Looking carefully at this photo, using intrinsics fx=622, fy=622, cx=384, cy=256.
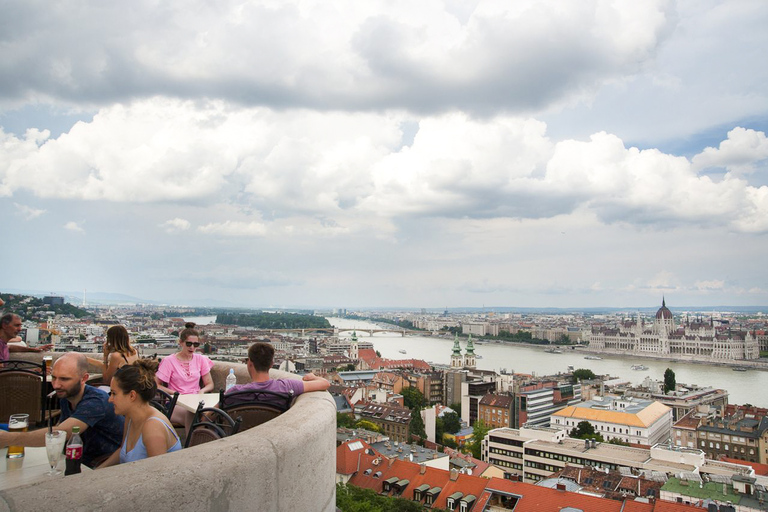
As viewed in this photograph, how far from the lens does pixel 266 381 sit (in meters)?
1.99

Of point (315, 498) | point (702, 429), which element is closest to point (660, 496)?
point (702, 429)

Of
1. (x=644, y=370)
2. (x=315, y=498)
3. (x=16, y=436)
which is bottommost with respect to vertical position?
(x=644, y=370)

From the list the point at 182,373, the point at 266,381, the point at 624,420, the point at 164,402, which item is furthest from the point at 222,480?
the point at 624,420

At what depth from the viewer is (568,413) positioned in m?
23.6

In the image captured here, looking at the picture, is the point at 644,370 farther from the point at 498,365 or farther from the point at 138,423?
the point at 138,423

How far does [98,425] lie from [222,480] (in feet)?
2.79

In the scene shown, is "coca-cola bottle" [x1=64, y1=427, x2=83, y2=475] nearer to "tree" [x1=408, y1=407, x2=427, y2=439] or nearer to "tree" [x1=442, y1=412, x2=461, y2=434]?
"tree" [x1=408, y1=407, x2=427, y2=439]

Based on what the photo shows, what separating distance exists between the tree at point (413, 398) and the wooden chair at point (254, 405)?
26.2 metres

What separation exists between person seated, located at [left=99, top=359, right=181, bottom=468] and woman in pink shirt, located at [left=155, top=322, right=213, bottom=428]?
1237 millimetres

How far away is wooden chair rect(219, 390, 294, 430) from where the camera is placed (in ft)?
6.07

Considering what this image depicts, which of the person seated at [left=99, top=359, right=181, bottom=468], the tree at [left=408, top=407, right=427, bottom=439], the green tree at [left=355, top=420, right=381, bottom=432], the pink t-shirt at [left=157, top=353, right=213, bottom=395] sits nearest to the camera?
the person seated at [left=99, top=359, right=181, bottom=468]

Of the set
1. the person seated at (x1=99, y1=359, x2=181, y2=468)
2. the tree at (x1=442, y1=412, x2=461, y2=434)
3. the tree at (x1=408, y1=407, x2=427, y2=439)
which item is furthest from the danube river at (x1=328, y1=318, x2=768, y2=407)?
the person seated at (x1=99, y1=359, x2=181, y2=468)

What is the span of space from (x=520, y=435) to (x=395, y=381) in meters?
13.2

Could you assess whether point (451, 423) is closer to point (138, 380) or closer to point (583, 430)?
point (583, 430)
